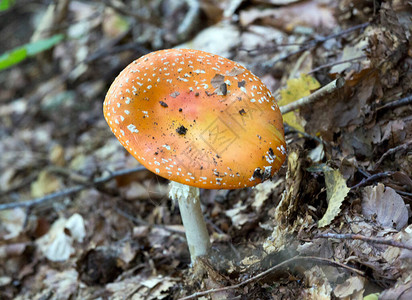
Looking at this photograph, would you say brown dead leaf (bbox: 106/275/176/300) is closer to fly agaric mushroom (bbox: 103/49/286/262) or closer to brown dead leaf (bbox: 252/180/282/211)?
brown dead leaf (bbox: 252/180/282/211)

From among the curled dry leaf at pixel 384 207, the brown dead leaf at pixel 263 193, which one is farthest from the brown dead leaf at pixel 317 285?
the brown dead leaf at pixel 263 193

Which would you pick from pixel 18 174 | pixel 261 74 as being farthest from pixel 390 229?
pixel 18 174

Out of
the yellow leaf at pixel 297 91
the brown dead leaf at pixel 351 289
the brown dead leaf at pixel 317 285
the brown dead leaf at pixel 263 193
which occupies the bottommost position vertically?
the brown dead leaf at pixel 263 193

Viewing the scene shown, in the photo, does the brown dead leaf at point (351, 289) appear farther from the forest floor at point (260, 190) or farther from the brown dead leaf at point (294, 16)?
the brown dead leaf at point (294, 16)

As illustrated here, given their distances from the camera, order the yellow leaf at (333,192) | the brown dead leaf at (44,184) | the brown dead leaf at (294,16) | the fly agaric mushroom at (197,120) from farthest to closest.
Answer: the brown dead leaf at (44,184) → the brown dead leaf at (294,16) → the yellow leaf at (333,192) → the fly agaric mushroom at (197,120)

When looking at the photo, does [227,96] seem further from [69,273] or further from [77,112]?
[77,112]

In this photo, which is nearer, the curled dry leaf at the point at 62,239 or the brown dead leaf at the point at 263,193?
the brown dead leaf at the point at 263,193
